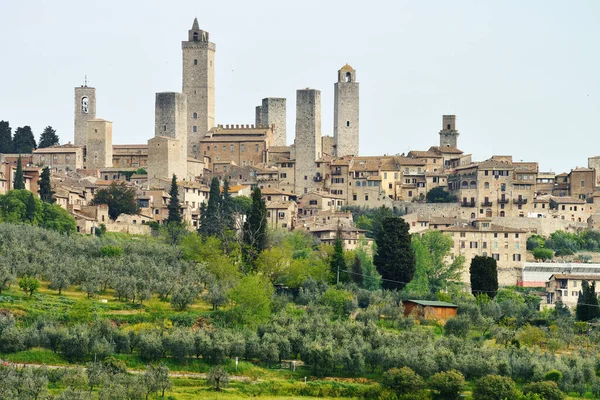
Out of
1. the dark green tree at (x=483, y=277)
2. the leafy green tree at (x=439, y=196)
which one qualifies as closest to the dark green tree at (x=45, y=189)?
the dark green tree at (x=483, y=277)

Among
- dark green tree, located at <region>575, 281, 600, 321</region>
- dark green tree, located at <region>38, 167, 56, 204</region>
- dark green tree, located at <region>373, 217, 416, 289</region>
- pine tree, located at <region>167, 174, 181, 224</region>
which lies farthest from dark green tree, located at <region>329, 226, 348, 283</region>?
dark green tree, located at <region>38, 167, 56, 204</region>

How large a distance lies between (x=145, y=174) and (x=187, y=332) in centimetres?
4072

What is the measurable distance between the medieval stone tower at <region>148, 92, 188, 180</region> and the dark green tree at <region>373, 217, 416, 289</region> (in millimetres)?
26275

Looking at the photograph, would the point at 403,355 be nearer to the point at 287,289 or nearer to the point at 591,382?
the point at 591,382

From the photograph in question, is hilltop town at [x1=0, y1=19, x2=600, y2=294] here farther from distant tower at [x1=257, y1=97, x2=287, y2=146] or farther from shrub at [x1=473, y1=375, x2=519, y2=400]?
shrub at [x1=473, y1=375, x2=519, y2=400]

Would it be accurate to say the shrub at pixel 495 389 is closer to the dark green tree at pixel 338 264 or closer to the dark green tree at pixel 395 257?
the dark green tree at pixel 395 257

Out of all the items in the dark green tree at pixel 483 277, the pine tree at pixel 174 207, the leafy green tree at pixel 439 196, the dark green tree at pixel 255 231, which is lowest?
the dark green tree at pixel 483 277

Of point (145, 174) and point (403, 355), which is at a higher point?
point (145, 174)

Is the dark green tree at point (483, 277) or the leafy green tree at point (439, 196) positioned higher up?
the leafy green tree at point (439, 196)

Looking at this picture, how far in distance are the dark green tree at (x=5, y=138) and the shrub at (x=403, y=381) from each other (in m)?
52.5

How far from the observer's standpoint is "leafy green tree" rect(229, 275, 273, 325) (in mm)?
53969

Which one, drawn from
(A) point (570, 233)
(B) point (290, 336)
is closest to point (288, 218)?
(A) point (570, 233)

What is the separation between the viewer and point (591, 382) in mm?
49375

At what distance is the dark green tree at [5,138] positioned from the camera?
95.6m
